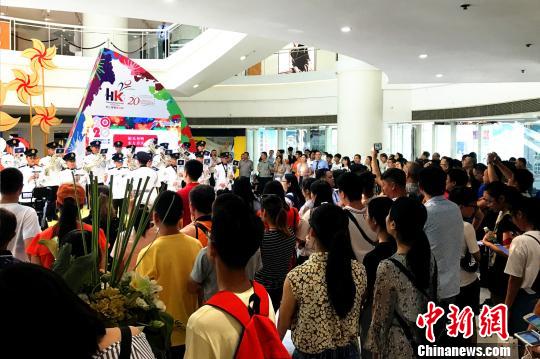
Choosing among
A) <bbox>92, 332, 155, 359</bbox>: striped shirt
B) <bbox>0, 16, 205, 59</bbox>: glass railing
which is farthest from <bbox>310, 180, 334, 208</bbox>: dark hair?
<bbox>0, 16, 205, 59</bbox>: glass railing

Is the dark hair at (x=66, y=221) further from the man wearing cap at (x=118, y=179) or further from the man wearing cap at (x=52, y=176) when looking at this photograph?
the man wearing cap at (x=52, y=176)

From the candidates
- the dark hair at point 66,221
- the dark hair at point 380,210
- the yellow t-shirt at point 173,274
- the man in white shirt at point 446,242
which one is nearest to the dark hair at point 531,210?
the man in white shirt at point 446,242

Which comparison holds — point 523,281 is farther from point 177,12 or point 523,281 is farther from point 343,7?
point 177,12

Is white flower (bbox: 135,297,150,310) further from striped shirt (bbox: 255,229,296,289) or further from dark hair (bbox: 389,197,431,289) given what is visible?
striped shirt (bbox: 255,229,296,289)

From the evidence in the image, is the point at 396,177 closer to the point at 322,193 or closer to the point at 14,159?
the point at 322,193

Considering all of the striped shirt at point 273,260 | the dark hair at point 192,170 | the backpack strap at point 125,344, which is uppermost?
the dark hair at point 192,170

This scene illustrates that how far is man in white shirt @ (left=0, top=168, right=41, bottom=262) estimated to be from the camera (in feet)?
12.3

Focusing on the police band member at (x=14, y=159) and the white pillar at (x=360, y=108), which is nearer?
the police band member at (x=14, y=159)

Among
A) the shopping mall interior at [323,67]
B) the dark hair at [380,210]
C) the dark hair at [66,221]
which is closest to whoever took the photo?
the dark hair at [66,221]

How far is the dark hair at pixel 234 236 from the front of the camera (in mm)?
1793

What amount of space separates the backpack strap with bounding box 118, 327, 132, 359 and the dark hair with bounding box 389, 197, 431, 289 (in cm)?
166

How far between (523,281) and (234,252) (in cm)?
235

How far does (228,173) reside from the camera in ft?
43.0

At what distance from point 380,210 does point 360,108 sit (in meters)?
11.4
